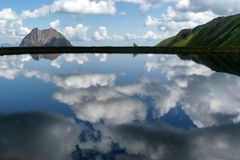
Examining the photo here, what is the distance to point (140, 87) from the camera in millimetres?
80125

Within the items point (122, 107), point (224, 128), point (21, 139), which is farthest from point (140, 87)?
point (21, 139)

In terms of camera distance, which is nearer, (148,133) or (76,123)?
(148,133)

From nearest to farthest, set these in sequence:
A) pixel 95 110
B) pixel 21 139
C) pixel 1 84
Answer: pixel 21 139
pixel 95 110
pixel 1 84

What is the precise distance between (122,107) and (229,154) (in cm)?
2424

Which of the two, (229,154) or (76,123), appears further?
(76,123)

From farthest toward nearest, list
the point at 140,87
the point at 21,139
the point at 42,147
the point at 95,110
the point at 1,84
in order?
1. the point at 1,84
2. the point at 140,87
3. the point at 95,110
4. the point at 21,139
5. the point at 42,147

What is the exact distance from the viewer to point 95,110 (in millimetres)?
53844

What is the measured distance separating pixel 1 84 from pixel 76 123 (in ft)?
157

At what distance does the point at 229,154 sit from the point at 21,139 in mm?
18223

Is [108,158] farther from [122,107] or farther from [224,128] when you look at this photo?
[122,107]

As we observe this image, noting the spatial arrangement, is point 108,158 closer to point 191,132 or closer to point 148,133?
point 148,133

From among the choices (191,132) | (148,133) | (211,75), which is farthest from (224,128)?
(211,75)

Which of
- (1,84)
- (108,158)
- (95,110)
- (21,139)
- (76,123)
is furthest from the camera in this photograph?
(1,84)

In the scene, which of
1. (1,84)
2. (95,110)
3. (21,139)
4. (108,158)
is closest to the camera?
(108,158)
